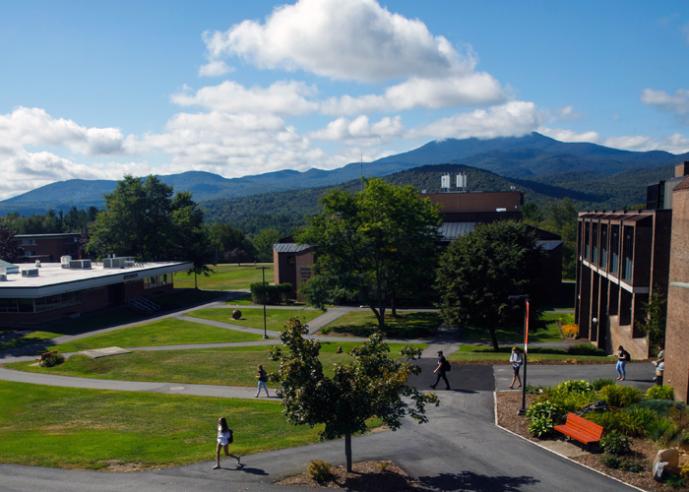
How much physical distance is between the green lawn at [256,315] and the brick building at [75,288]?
7.01 meters

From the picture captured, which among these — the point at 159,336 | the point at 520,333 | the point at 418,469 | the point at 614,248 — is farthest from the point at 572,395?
the point at 159,336

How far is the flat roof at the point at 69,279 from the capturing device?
4665 centimetres

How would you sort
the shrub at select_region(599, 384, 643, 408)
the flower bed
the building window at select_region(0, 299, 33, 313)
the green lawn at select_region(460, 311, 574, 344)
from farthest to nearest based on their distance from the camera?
the building window at select_region(0, 299, 33, 313), the green lawn at select_region(460, 311, 574, 344), the shrub at select_region(599, 384, 643, 408), the flower bed

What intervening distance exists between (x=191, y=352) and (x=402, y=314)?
24429 mm

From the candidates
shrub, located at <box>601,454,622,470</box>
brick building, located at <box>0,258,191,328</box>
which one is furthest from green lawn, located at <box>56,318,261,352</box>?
shrub, located at <box>601,454,622,470</box>

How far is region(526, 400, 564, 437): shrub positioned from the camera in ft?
60.6

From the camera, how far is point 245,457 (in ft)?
56.6

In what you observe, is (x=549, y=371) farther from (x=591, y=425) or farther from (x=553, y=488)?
(x=553, y=488)

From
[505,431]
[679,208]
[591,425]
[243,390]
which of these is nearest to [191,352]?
[243,390]

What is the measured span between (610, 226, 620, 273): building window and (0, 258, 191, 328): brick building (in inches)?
1713

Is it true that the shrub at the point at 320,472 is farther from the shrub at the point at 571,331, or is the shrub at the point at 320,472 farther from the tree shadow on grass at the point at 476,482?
the shrub at the point at 571,331

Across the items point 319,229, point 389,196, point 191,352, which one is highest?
point 389,196

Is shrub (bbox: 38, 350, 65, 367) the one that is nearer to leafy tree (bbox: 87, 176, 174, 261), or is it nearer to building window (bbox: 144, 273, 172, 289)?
building window (bbox: 144, 273, 172, 289)

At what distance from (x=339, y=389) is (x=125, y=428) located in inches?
410
